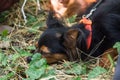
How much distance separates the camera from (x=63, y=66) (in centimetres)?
392

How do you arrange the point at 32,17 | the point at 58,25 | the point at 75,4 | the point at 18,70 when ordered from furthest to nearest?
the point at 32,17
the point at 75,4
the point at 58,25
the point at 18,70

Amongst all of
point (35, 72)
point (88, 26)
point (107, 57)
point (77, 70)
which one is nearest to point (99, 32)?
point (88, 26)

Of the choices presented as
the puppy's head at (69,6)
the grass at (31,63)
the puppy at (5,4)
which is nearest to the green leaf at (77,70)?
the grass at (31,63)

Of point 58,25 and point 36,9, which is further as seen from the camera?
point 36,9

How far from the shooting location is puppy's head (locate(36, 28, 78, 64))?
3.91 m

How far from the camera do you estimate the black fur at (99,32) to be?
392 centimetres

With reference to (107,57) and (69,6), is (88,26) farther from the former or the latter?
(69,6)

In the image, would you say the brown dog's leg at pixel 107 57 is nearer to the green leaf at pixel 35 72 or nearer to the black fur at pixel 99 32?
the black fur at pixel 99 32

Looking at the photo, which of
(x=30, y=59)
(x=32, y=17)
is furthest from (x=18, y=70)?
(x=32, y=17)

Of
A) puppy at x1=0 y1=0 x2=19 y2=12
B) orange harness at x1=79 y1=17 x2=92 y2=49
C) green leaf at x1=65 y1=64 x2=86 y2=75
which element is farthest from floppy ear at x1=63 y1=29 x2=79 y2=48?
puppy at x1=0 y1=0 x2=19 y2=12

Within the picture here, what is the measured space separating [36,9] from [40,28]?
2.19 ft

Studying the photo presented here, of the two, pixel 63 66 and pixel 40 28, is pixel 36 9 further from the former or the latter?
pixel 63 66

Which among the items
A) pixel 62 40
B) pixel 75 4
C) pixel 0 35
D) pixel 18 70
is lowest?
pixel 18 70

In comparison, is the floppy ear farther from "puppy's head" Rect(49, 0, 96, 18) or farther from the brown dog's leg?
"puppy's head" Rect(49, 0, 96, 18)
